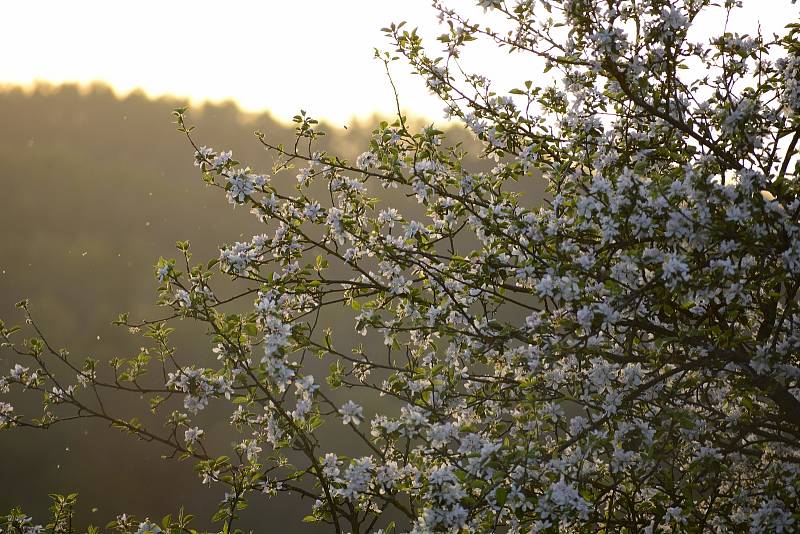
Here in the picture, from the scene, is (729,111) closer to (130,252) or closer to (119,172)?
(130,252)

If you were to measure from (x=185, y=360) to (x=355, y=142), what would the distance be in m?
10.4

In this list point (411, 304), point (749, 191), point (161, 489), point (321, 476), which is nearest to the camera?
point (749, 191)

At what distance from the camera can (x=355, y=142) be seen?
2630cm

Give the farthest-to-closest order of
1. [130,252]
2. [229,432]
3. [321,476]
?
[130,252] → [229,432] → [321,476]

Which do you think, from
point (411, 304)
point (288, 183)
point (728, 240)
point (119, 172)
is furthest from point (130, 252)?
point (728, 240)

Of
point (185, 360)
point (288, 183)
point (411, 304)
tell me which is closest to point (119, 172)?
point (288, 183)

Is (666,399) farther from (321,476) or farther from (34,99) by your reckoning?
(34,99)

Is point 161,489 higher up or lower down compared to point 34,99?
lower down

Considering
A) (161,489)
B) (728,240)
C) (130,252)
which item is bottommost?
(728,240)

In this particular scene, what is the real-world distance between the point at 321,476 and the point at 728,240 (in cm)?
233

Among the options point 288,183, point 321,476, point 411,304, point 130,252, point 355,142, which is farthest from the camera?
point 355,142

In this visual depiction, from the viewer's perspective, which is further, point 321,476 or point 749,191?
point 321,476

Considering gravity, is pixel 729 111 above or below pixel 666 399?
above

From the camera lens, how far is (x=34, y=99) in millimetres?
22531
